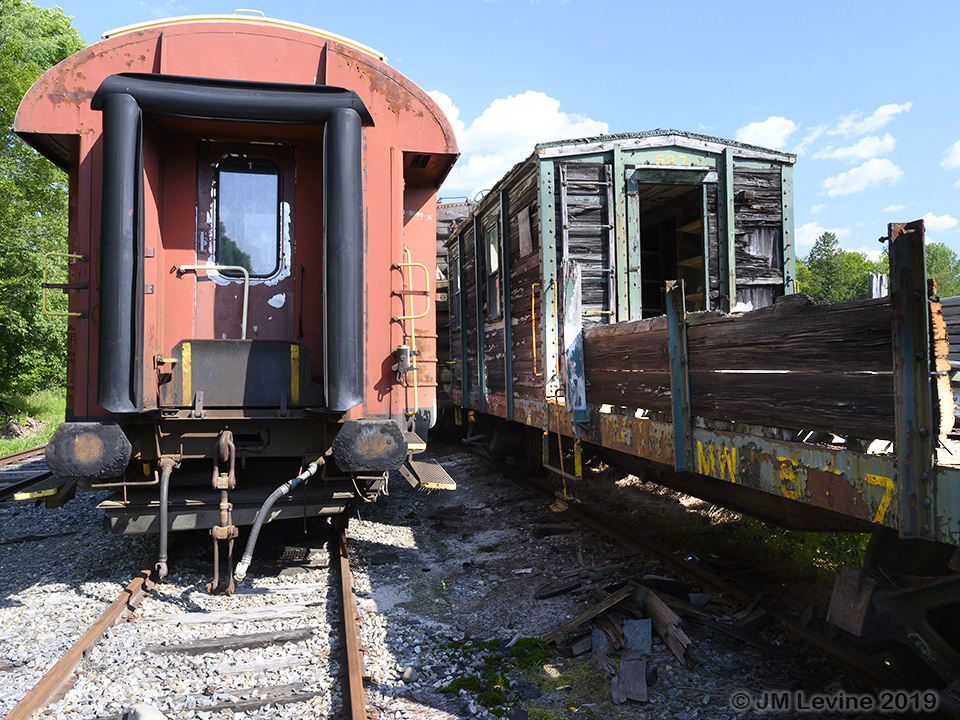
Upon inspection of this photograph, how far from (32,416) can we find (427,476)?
1682 cm

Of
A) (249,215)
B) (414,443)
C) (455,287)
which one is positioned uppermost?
(455,287)

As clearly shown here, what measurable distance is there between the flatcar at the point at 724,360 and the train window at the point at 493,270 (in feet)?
0.20

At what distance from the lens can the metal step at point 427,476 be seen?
441cm

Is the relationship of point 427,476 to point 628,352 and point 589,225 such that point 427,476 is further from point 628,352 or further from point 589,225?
point 589,225

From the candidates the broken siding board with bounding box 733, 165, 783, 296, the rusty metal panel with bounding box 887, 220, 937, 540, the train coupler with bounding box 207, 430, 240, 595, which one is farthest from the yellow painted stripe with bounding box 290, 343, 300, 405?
the broken siding board with bounding box 733, 165, 783, 296

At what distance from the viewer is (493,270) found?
862cm

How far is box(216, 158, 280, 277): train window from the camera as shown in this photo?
4.72m

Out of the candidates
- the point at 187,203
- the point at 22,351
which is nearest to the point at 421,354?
the point at 187,203

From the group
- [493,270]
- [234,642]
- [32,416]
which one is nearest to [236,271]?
[234,642]

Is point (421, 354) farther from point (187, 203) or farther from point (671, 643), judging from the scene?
point (671, 643)

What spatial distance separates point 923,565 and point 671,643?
1.40m

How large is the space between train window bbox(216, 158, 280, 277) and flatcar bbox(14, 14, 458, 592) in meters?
0.01

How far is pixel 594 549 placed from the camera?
5.29 meters

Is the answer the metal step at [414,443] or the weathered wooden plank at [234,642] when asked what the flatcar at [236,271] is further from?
the weathered wooden plank at [234,642]
